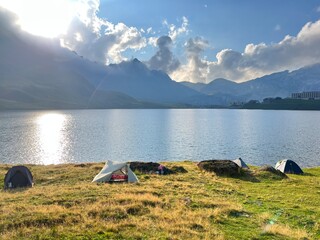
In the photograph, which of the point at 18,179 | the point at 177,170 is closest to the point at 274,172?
the point at 177,170

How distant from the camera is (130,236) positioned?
15938 mm

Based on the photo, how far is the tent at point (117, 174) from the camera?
35.7 meters

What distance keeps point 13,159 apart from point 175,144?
55858mm

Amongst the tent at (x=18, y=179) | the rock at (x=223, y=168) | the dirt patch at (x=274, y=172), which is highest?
the tent at (x=18, y=179)

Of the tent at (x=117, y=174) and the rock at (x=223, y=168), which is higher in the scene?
the tent at (x=117, y=174)

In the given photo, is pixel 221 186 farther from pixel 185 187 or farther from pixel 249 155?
pixel 249 155

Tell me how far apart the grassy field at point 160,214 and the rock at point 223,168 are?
12672 mm

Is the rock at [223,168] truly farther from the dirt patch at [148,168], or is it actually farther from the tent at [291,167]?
the tent at [291,167]

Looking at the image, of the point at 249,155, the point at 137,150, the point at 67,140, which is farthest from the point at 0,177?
the point at 67,140

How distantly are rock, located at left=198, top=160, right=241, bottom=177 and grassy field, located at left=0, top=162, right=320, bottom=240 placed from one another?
12672 millimetres

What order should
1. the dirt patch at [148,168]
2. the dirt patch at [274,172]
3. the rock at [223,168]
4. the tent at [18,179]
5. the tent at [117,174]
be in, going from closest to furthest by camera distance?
the tent at [18,179] → the tent at [117,174] → the dirt patch at [274,172] → the dirt patch at [148,168] → the rock at [223,168]

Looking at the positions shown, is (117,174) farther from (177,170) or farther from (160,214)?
(160,214)

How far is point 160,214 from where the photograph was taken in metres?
20.1

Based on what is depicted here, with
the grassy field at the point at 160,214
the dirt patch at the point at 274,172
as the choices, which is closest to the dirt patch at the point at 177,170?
the dirt patch at the point at 274,172
